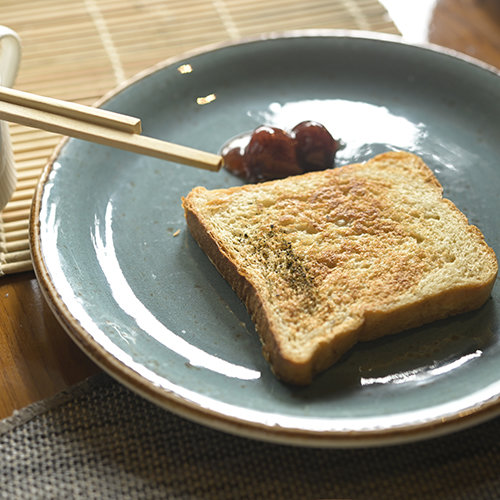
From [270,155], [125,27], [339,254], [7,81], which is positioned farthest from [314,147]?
[125,27]

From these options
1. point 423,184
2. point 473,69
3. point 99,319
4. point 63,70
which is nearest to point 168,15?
point 63,70

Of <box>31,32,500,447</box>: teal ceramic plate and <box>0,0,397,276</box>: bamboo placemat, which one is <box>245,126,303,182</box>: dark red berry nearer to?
<box>31,32,500,447</box>: teal ceramic plate

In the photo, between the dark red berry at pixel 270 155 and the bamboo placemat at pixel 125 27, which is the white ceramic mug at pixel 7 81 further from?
the dark red berry at pixel 270 155

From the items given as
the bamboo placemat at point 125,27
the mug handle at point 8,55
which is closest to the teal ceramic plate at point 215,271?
the mug handle at point 8,55

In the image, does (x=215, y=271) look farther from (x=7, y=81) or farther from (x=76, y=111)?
(x=7, y=81)

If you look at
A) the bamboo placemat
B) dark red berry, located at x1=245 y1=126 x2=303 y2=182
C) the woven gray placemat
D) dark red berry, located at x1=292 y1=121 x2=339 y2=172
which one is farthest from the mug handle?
the woven gray placemat
